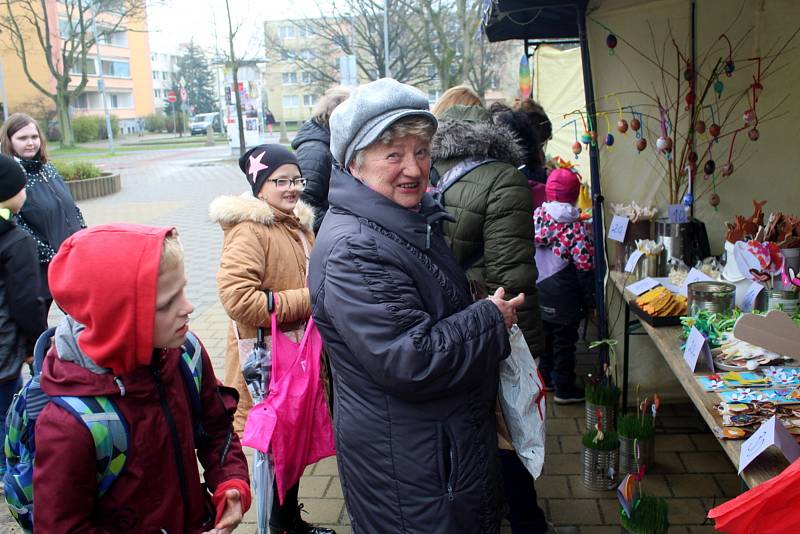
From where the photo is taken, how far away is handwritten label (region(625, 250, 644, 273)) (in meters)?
3.80

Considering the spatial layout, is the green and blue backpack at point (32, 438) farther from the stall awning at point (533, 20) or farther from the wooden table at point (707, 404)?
the stall awning at point (533, 20)

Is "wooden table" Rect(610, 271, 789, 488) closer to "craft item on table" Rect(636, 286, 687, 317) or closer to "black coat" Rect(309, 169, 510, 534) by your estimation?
"craft item on table" Rect(636, 286, 687, 317)

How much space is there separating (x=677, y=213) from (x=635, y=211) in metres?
0.24

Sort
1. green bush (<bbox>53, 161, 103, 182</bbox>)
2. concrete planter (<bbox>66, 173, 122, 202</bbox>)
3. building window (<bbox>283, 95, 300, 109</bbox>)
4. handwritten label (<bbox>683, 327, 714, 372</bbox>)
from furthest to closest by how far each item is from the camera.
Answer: building window (<bbox>283, 95, 300, 109</bbox>)
green bush (<bbox>53, 161, 103, 182</bbox>)
concrete planter (<bbox>66, 173, 122, 202</bbox>)
handwritten label (<bbox>683, 327, 714, 372</bbox>)

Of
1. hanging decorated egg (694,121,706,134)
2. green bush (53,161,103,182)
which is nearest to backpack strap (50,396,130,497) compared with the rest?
hanging decorated egg (694,121,706,134)

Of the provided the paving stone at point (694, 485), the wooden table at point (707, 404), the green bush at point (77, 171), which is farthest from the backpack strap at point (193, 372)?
the green bush at point (77, 171)

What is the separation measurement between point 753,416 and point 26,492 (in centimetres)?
199

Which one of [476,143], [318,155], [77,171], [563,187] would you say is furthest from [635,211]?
[77,171]

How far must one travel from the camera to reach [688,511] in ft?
10.6

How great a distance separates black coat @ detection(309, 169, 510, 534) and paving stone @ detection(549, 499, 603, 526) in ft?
4.66

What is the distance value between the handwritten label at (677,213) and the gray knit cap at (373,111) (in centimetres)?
245

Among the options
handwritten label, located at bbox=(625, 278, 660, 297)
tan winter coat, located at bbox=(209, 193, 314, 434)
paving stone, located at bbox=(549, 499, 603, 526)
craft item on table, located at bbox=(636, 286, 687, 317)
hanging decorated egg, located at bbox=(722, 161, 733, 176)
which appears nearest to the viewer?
tan winter coat, located at bbox=(209, 193, 314, 434)

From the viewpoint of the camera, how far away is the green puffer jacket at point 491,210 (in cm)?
266

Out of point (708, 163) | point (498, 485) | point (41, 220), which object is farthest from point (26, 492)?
point (708, 163)
